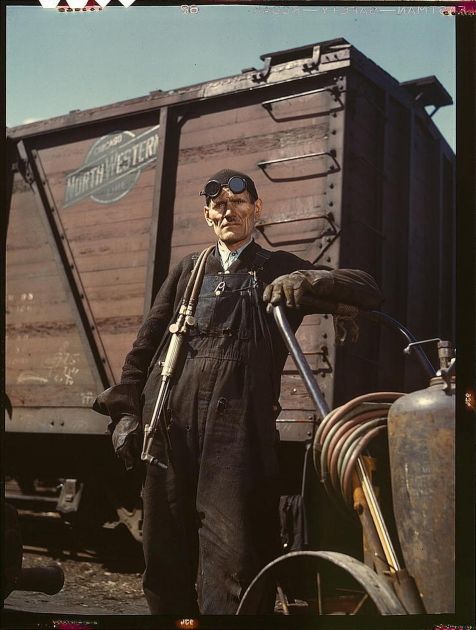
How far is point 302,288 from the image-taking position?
3.12 m

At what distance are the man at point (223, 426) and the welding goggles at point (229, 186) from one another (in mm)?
13

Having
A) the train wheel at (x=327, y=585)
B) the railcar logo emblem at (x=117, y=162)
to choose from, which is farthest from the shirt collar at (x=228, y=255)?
the railcar logo emblem at (x=117, y=162)

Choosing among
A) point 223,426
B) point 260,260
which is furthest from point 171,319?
point 223,426

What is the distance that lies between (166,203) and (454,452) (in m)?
3.38

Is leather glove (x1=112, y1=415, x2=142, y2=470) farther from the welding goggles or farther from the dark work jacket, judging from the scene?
the welding goggles

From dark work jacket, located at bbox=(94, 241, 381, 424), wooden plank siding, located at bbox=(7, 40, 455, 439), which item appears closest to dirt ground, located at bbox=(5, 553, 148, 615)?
dark work jacket, located at bbox=(94, 241, 381, 424)

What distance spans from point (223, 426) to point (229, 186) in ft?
4.16

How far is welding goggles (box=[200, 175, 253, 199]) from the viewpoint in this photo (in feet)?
12.1

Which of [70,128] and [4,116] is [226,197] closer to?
[4,116]

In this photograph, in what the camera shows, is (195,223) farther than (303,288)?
Yes

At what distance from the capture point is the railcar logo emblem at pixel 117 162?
225 inches

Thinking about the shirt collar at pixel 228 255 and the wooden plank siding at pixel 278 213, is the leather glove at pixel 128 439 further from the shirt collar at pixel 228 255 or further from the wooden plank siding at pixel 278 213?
the wooden plank siding at pixel 278 213

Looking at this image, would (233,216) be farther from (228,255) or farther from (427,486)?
(427,486)

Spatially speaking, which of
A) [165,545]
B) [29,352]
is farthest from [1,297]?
[29,352]
